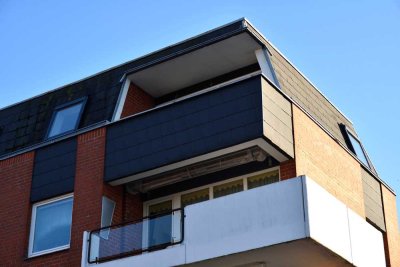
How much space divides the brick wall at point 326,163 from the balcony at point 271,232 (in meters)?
1.94

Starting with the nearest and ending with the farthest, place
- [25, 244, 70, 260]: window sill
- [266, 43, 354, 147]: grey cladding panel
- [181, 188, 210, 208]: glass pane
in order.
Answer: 1. [25, 244, 70, 260]: window sill
2. [181, 188, 210, 208]: glass pane
3. [266, 43, 354, 147]: grey cladding panel

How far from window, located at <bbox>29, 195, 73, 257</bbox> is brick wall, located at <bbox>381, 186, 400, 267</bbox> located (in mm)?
7594

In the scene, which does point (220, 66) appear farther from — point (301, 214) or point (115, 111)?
point (301, 214)

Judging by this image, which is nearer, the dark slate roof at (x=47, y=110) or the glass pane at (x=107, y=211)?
the glass pane at (x=107, y=211)

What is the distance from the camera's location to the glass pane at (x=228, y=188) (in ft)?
62.6

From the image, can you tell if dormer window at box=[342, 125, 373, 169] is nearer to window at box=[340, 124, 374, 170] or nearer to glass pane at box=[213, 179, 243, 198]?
window at box=[340, 124, 374, 170]

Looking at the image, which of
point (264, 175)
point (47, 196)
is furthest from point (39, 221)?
point (264, 175)

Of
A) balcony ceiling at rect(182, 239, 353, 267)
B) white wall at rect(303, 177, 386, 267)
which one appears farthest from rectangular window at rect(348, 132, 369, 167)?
balcony ceiling at rect(182, 239, 353, 267)

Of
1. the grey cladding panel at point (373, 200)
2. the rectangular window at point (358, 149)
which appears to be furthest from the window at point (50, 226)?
the rectangular window at point (358, 149)

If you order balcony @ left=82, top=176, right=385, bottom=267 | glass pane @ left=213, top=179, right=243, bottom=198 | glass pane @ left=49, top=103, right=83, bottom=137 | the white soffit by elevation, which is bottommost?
balcony @ left=82, top=176, right=385, bottom=267

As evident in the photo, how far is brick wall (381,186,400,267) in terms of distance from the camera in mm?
20984

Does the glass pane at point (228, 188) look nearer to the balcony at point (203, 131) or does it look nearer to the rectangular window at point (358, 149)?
the balcony at point (203, 131)

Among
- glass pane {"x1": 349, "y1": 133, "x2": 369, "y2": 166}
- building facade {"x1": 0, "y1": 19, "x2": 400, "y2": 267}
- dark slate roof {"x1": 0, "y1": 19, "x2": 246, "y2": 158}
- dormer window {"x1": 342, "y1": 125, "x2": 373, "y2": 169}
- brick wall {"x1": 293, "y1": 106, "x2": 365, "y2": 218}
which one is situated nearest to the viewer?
building facade {"x1": 0, "y1": 19, "x2": 400, "y2": 267}

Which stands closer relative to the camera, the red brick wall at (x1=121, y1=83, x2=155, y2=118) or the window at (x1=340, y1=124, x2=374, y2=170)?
the red brick wall at (x1=121, y1=83, x2=155, y2=118)
